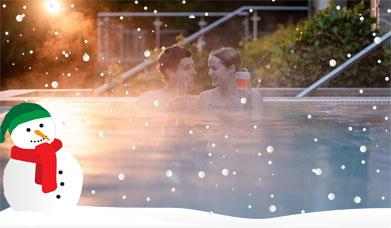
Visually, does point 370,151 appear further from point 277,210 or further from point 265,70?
point 265,70

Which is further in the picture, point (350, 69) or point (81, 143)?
point (350, 69)

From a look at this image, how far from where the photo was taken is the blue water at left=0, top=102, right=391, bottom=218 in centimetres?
447

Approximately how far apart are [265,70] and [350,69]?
0.90m

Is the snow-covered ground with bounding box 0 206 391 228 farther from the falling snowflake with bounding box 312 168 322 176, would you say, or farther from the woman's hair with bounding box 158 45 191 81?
the woman's hair with bounding box 158 45 191 81

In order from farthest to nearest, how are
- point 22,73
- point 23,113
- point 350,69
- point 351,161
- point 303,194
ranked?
1. point 350,69
2. point 22,73
3. point 351,161
4. point 303,194
5. point 23,113

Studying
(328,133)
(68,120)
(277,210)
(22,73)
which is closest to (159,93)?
Result: (68,120)

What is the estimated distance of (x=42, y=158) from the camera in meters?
3.71

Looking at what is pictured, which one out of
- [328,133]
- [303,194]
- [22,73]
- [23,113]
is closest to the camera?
[23,113]

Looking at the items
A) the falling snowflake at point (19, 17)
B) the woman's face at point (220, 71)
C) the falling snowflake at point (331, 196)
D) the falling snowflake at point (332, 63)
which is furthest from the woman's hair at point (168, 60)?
the falling snowflake at point (332, 63)

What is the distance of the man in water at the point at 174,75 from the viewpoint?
6148 mm

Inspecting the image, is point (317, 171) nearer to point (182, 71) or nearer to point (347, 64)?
point (182, 71)

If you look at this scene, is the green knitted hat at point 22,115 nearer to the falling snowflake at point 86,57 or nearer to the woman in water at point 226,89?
the woman in water at point 226,89

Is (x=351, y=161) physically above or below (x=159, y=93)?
below

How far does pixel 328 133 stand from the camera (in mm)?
6625
